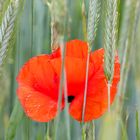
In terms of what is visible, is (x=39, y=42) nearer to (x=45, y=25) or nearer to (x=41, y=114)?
(x=45, y=25)

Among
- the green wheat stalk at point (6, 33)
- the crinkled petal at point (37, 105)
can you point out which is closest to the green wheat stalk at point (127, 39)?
the green wheat stalk at point (6, 33)

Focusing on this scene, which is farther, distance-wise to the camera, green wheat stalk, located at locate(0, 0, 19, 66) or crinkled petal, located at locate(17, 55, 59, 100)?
crinkled petal, located at locate(17, 55, 59, 100)

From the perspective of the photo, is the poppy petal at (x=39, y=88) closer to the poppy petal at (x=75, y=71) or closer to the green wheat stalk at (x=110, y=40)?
the poppy petal at (x=75, y=71)

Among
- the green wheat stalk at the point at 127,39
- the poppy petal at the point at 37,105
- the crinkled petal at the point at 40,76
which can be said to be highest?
the green wheat stalk at the point at 127,39

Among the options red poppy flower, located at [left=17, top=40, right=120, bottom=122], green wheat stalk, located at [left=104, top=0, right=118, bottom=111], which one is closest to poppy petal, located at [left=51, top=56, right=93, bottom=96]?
red poppy flower, located at [left=17, top=40, right=120, bottom=122]

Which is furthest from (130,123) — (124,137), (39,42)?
(124,137)

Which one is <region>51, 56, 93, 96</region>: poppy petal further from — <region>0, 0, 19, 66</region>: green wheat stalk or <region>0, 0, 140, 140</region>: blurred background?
<region>0, 0, 19, 66</region>: green wheat stalk

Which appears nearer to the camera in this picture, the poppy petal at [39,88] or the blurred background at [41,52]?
the blurred background at [41,52]

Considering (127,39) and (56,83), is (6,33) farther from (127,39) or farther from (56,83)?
(56,83)

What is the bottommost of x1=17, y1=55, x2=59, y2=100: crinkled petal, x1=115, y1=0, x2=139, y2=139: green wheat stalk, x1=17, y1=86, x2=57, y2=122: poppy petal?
x1=17, y1=86, x2=57, y2=122: poppy petal
